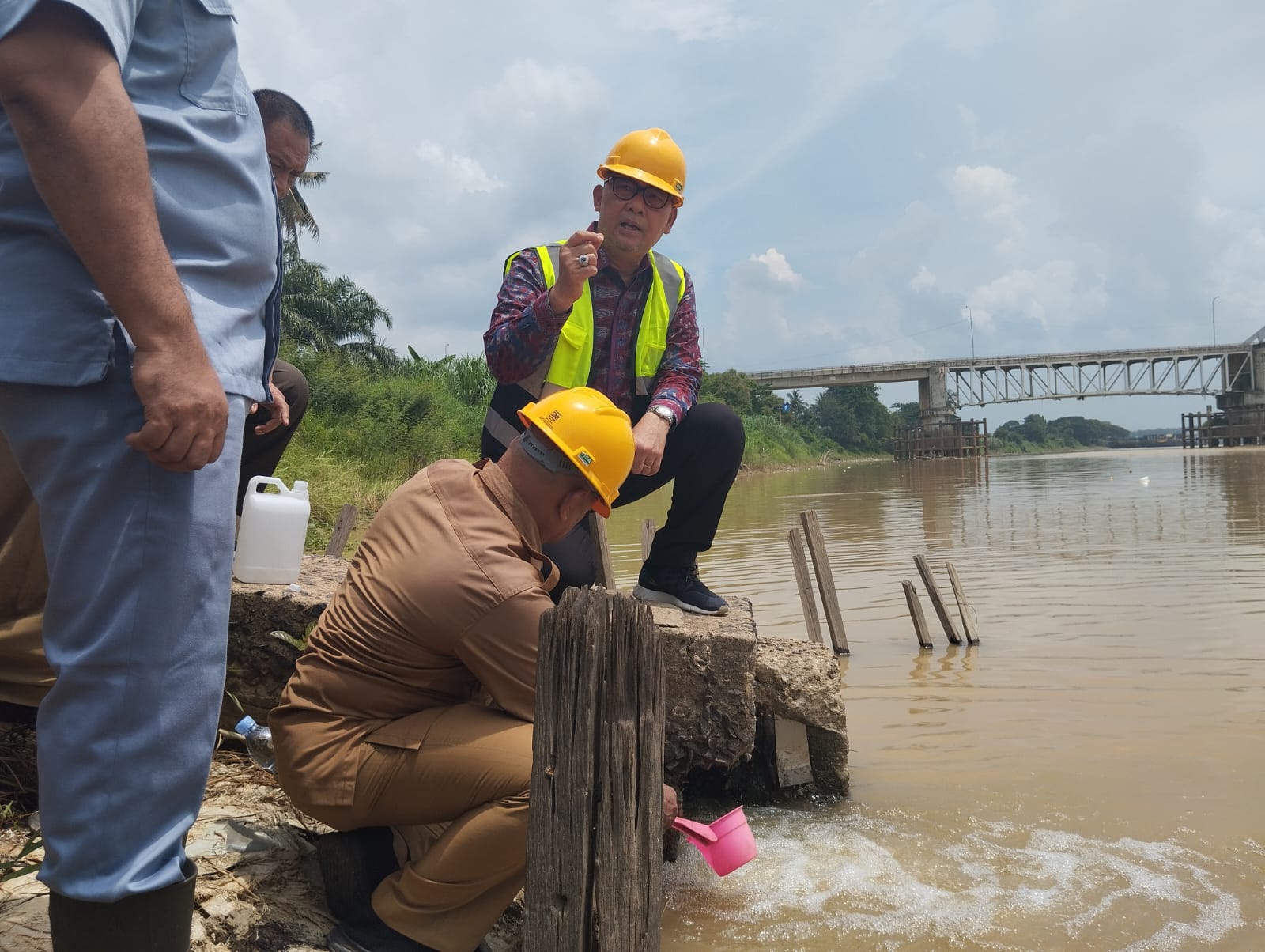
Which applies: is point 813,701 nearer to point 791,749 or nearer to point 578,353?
point 791,749

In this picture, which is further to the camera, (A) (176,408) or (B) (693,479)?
(B) (693,479)

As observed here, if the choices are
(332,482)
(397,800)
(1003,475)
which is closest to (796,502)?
(332,482)

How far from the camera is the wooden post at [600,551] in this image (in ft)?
13.3

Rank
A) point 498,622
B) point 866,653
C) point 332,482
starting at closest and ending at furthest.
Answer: point 498,622 < point 866,653 < point 332,482

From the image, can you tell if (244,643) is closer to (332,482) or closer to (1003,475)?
(332,482)

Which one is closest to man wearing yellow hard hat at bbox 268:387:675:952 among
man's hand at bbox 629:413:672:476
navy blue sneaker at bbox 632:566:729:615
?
man's hand at bbox 629:413:672:476

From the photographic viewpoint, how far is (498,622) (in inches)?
85.9

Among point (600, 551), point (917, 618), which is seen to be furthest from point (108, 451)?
point (917, 618)

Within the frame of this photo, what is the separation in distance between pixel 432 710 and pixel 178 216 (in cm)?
128

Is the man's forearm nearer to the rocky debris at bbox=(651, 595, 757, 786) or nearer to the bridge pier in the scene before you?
the rocky debris at bbox=(651, 595, 757, 786)

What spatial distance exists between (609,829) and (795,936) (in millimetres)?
1574

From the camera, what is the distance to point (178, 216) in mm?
1624

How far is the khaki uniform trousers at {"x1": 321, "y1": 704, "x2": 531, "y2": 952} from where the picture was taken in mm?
2227

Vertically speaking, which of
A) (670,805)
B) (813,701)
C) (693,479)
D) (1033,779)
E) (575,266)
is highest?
(575,266)
